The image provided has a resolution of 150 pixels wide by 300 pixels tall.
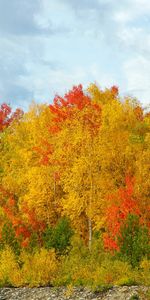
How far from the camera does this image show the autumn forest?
29.4 metres

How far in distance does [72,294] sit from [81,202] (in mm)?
11363

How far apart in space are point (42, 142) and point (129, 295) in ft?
74.0

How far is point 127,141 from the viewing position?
124 feet

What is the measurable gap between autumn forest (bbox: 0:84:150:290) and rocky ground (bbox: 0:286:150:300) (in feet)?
2.39

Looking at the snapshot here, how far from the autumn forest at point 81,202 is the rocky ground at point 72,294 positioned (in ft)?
2.39

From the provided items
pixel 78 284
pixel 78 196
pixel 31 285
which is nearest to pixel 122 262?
pixel 78 284

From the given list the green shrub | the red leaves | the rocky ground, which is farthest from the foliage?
the red leaves

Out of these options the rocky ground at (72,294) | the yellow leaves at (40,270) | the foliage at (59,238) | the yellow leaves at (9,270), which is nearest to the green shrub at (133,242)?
the rocky ground at (72,294)

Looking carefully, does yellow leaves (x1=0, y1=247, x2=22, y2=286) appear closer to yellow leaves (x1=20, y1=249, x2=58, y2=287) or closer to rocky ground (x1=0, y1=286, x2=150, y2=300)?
yellow leaves (x1=20, y1=249, x2=58, y2=287)

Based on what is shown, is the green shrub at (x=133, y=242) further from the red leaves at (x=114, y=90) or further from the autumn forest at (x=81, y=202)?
the red leaves at (x=114, y=90)

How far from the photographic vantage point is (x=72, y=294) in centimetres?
2639

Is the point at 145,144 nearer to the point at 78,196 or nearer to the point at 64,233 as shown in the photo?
the point at 78,196

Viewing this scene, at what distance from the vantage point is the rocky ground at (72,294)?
24044 millimetres

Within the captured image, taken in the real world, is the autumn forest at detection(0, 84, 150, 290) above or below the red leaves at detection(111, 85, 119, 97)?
below
